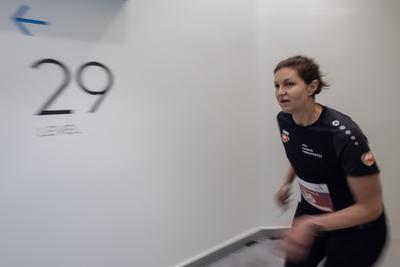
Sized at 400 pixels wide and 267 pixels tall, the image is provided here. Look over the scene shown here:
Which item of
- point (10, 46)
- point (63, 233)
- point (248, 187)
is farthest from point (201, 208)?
point (10, 46)

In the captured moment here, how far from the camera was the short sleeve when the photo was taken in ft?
3.86

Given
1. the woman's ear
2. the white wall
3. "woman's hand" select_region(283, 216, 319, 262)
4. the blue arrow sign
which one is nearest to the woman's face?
the woman's ear

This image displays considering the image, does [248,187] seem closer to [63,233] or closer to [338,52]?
[338,52]

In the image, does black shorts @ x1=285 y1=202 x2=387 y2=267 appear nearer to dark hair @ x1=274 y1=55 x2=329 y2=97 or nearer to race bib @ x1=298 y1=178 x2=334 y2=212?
race bib @ x1=298 y1=178 x2=334 y2=212

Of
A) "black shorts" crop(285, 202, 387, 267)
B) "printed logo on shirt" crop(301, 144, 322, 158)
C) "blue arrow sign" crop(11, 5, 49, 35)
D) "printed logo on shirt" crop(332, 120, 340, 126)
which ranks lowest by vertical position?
"black shorts" crop(285, 202, 387, 267)

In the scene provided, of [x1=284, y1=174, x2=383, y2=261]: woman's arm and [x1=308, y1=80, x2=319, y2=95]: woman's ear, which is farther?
[x1=308, y1=80, x2=319, y2=95]: woman's ear

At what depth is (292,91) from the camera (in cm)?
135

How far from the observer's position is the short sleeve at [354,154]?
118 centimetres

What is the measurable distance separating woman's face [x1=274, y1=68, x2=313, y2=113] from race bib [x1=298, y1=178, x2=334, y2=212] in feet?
1.07

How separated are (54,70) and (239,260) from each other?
5.77 ft

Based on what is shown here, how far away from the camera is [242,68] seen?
93.1 inches

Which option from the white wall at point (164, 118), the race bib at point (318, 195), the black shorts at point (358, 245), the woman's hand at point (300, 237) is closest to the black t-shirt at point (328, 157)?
the race bib at point (318, 195)

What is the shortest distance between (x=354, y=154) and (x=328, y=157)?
A: 110 millimetres

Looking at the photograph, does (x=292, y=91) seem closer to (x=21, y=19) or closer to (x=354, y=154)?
(x=354, y=154)
